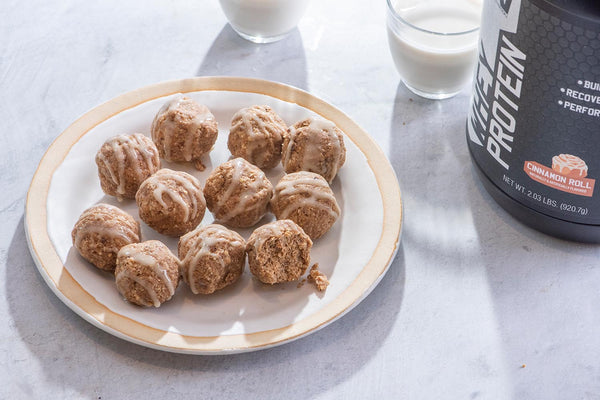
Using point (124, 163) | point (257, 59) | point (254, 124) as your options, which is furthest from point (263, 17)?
point (124, 163)

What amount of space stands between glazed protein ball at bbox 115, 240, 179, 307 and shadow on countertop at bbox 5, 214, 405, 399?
73 mm

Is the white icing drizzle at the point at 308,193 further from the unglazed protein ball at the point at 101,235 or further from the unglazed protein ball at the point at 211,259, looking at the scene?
the unglazed protein ball at the point at 101,235

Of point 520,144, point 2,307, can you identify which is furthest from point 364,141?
point 2,307

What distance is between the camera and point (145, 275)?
3.37 feet

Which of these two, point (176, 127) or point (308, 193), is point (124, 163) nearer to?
point (176, 127)

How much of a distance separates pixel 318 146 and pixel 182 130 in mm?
224

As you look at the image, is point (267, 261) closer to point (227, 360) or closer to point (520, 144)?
point (227, 360)

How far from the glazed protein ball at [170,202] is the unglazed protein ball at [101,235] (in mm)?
42

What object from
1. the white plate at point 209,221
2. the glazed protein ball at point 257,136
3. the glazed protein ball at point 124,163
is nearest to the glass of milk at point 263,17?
the white plate at point 209,221

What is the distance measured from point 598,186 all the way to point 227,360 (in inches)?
22.5

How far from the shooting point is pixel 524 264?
1.17 m

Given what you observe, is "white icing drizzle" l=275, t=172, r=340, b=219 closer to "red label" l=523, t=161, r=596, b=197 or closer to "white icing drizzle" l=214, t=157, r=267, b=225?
"white icing drizzle" l=214, t=157, r=267, b=225

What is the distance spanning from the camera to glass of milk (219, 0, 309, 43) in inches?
56.6

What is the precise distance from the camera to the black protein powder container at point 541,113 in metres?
0.94
